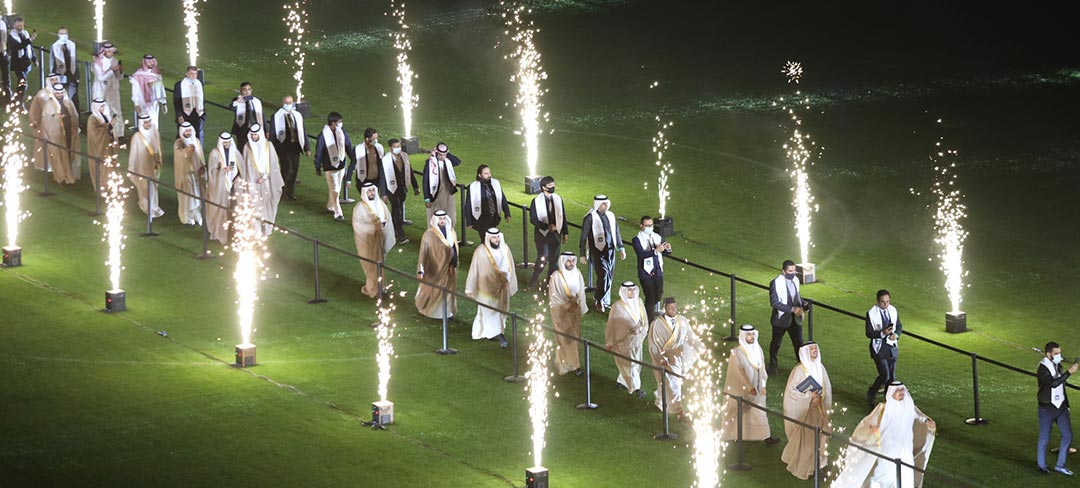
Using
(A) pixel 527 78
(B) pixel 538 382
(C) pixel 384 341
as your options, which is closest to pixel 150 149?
(C) pixel 384 341

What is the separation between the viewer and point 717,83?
4209 cm

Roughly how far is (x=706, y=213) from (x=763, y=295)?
171 inches

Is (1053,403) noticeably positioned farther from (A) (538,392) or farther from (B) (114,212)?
(B) (114,212)

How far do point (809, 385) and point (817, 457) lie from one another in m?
1.40

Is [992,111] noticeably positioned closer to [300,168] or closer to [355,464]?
[300,168]

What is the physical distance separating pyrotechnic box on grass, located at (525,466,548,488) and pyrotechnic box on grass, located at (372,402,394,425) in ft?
8.46

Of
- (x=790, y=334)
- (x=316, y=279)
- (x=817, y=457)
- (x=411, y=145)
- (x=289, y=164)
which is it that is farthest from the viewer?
(x=411, y=145)

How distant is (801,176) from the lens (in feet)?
119

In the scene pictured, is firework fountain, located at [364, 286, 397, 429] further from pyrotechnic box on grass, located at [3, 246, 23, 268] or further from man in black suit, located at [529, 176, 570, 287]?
pyrotechnic box on grass, located at [3, 246, 23, 268]

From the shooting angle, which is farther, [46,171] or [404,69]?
[404,69]

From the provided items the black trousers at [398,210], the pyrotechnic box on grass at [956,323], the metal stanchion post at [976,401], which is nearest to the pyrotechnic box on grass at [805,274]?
the pyrotechnic box on grass at [956,323]

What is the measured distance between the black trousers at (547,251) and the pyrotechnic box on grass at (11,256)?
296 inches

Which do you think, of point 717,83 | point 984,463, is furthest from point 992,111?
point 984,463

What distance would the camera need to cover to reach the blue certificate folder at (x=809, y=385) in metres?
24.3
